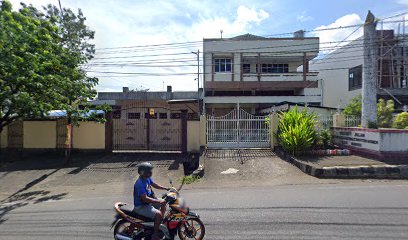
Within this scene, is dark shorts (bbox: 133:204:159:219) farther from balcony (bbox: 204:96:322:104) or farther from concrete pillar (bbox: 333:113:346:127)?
balcony (bbox: 204:96:322:104)

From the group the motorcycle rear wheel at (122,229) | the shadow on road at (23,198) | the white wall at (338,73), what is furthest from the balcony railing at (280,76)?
the motorcycle rear wheel at (122,229)

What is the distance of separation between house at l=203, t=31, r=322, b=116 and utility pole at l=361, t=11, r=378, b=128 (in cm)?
1420

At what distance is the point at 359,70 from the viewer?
90.6ft

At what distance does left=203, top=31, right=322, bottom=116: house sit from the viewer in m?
27.4

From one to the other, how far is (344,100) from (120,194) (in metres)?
27.0

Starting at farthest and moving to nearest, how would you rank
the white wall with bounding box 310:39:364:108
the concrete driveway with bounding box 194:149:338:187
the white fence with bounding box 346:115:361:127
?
1. the white wall with bounding box 310:39:364:108
2. the white fence with bounding box 346:115:361:127
3. the concrete driveway with bounding box 194:149:338:187

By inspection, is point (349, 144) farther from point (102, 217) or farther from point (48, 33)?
point (48, 33)

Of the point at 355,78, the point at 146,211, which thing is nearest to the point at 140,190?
the point at 146,211

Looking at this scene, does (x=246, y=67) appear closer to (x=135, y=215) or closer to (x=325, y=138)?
(x=325, y=138)

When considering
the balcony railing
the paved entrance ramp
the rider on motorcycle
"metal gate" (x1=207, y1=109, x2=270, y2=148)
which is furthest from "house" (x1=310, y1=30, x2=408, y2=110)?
the rider on motorcycle

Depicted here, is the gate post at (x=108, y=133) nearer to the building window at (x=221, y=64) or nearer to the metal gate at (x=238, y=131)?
the metal gate at (x=238, y=131)

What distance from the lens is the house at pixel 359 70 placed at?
2398 cm

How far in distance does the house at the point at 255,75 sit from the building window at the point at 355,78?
3247mm

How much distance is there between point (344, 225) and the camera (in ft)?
17.1
